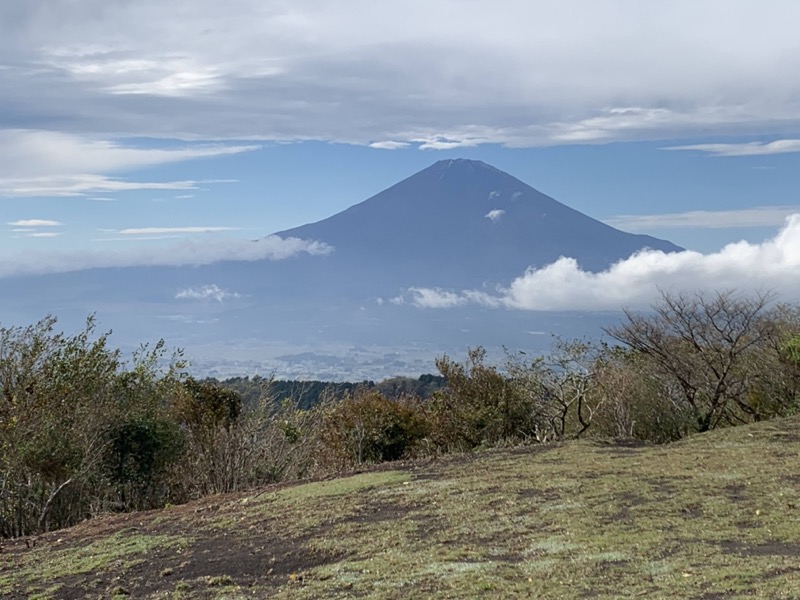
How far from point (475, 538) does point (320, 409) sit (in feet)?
44.8

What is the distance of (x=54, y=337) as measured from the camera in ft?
58.1

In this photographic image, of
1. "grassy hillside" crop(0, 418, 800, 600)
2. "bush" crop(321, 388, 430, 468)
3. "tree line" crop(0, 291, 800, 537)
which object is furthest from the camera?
"bush" crop(321, 388, 430, 468)

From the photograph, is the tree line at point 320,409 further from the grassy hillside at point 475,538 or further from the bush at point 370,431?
the grassy hillside at point 475,538

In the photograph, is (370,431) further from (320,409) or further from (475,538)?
(475,538)

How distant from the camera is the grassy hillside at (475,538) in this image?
782 centimetres

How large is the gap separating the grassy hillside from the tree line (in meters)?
2.98

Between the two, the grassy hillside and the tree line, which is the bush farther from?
the grassy hillside

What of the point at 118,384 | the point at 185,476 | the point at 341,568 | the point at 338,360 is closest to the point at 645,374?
the point at 185,476

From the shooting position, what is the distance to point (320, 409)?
2342cm

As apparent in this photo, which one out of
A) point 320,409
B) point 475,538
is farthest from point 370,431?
point 475,538

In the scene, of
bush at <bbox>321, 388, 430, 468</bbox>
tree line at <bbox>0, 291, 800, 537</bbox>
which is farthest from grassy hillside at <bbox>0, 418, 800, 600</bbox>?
bush at <bbox>321, 388, 430, 468</bbox>

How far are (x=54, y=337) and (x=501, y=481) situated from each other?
964 centimetres

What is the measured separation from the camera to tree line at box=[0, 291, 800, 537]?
1642 centimetres

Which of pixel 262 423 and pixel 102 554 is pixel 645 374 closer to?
pixel 262 423
